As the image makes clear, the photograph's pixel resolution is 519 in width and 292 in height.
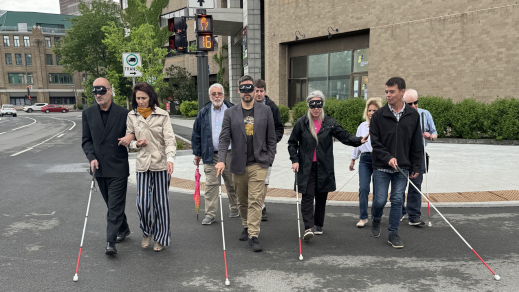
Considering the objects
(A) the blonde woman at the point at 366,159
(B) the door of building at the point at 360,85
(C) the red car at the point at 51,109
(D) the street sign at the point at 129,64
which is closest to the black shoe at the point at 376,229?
(A) the blonde woman at the point at 366,159

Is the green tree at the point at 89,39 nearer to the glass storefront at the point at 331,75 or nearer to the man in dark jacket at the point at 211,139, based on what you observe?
Result: the glass storefront at the point at 331,75

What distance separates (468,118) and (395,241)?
34.0 ft

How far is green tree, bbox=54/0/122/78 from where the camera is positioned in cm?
4669

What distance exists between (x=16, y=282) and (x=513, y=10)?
54.1 feet

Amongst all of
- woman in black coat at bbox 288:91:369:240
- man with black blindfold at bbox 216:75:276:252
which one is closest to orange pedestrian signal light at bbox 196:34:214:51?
man with black blindfold at bbox 216:75:276:252

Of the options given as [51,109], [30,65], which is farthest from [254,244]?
[30,65]

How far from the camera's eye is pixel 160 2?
98.8ft

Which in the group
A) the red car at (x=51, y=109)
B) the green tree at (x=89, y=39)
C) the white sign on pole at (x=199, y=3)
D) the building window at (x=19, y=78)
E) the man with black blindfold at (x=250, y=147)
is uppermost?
the green tree at (x=89, y=39)

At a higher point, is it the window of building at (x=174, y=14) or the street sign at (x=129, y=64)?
the window of building at (x=174, y=14)

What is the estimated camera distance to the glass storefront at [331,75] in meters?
19.9

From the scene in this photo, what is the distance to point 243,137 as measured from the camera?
4.66m

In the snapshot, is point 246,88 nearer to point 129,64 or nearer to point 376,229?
point 376,229

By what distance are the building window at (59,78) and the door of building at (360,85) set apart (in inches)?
3026

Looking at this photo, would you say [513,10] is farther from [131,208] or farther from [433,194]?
[131,208]
